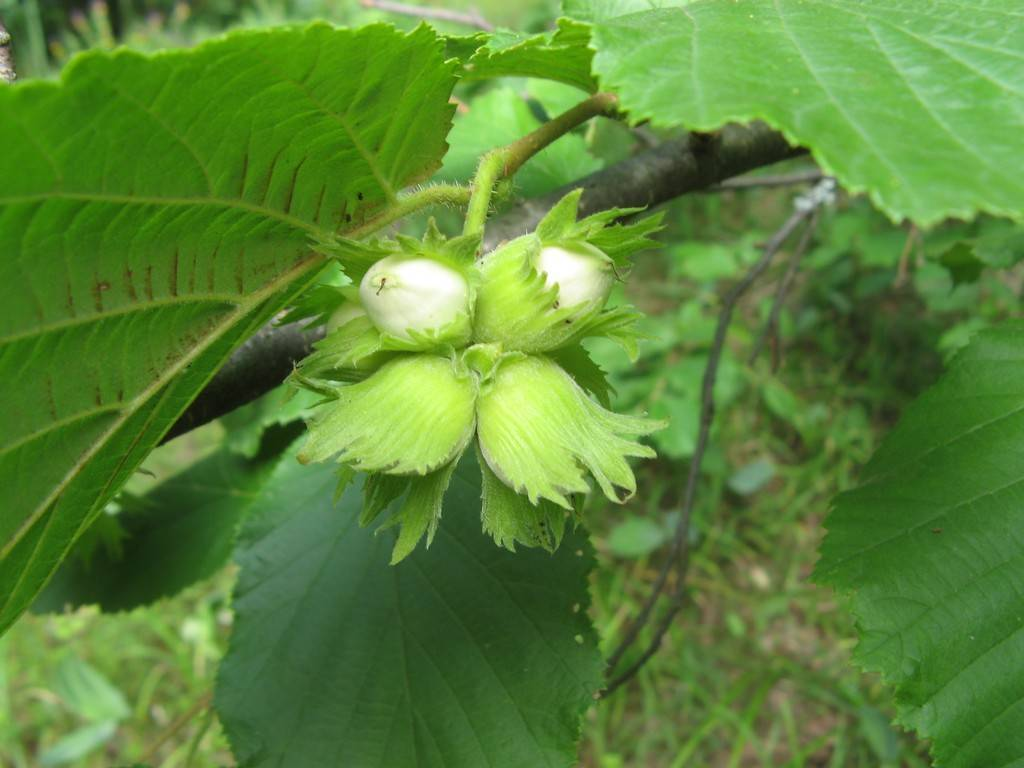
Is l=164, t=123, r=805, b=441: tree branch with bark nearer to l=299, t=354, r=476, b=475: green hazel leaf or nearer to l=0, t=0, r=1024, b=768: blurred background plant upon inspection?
l=299, t=354, r=476, b=475: green hazel leaf

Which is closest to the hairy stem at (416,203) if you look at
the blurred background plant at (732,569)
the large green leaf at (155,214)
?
the large green leaf at (155,214)

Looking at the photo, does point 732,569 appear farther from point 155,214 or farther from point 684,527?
point 155,214

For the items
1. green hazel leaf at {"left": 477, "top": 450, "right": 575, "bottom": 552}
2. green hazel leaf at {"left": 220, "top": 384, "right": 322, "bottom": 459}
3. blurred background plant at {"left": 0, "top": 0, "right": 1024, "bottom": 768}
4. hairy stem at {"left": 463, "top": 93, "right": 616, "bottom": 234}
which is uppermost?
hairy stem at {"left": 463, "top": 93, "right": 616, "bottom": 234}

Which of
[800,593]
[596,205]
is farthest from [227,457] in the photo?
[800,593]

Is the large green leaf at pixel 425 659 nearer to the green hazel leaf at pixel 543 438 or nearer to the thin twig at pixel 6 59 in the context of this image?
the green hazel leaf at pixel 543 438

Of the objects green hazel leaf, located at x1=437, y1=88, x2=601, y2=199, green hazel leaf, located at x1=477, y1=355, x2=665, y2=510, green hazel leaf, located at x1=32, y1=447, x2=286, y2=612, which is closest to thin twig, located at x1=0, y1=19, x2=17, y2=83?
green hazel leaf, located at x1=477, y1=355, x2=665, y2=510

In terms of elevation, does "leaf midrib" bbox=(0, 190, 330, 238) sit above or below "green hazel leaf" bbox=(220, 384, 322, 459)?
above

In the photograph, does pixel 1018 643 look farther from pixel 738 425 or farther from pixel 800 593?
pixel 738 425
